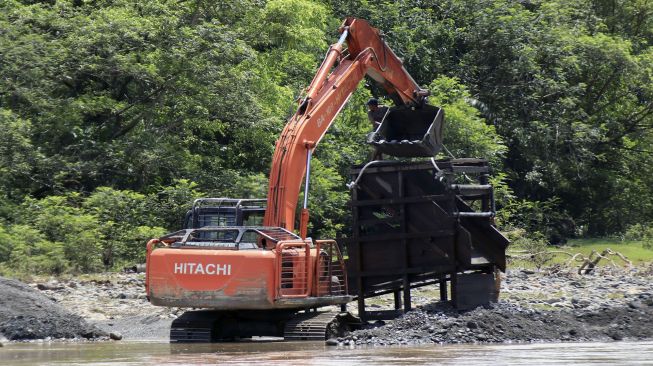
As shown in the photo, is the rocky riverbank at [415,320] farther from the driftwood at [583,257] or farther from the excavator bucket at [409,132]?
the driftwood at [583,257]

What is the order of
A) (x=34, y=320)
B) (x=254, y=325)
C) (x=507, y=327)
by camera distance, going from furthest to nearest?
(x=34, y=320), (x=254, y=325), (x=507, y=327)

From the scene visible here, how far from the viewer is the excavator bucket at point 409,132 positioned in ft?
68.5

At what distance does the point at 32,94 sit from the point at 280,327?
15525mm

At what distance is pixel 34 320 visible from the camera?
62.5 feet

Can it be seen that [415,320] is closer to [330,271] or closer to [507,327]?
[507,327]

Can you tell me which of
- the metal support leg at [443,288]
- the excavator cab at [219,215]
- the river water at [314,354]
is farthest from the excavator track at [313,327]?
the metal support leg at [443,288]

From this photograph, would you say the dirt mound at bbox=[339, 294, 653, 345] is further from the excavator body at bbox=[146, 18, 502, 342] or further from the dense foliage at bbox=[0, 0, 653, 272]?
the dense foliage at bbox=[0, 0, 653, 272]

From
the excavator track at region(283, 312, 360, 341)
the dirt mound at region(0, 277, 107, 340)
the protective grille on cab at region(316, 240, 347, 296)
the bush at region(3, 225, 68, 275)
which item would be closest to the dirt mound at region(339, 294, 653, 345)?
the excavator track at region(283, 312, 360, 341)

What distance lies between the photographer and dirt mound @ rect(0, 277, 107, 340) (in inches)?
741

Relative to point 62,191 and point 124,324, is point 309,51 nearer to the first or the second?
point 62,191

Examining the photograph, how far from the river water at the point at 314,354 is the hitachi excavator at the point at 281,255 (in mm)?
556

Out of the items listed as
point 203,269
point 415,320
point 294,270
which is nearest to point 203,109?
point 415,320

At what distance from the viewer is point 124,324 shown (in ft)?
67.6

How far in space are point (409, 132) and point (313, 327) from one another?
5584 mm
